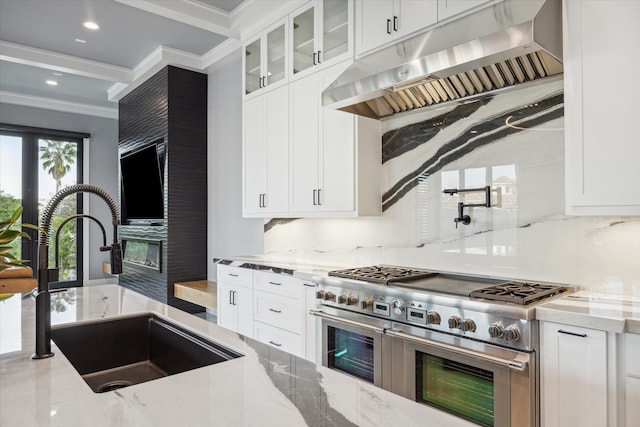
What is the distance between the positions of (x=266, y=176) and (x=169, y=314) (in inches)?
79.3

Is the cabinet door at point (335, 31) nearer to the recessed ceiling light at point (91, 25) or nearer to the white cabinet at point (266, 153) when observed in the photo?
the white cabinet at point (266, 153)

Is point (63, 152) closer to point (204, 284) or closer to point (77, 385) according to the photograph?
point (204, 284)

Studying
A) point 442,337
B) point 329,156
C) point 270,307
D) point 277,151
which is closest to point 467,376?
point 442,337

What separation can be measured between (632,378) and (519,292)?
0.50 meters

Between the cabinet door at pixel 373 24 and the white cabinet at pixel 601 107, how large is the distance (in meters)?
0.97

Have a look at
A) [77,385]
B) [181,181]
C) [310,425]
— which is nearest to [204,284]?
[181,181]

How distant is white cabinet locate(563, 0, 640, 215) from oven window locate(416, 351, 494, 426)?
0.85 meters

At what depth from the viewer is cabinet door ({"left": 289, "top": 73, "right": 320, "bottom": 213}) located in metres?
3.06

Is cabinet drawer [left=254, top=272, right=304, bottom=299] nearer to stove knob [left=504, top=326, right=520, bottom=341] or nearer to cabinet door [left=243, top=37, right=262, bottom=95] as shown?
stove knob [left=504, top=326, right=520, bottom=341]

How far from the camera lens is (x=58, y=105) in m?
6.58

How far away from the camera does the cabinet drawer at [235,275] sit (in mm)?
3268

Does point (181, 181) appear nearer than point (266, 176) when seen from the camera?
No

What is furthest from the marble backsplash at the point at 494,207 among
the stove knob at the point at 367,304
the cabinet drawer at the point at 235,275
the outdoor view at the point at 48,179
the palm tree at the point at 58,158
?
the palm tree at the point at 58,158

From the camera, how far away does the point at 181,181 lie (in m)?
4.84
